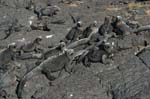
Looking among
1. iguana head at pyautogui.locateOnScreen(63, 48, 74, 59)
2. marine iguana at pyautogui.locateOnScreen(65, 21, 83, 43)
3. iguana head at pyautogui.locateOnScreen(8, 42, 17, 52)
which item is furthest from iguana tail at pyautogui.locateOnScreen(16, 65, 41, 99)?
marine iguana at pyautogui.locateOnScreen(65, 21, 83, 43)

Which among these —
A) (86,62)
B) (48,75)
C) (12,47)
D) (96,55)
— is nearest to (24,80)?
(48,75)

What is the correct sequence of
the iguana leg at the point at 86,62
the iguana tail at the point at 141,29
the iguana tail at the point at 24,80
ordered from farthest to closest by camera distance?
the iguana tail at the point at 141,29
the iguana leg at the point at 86,62
the iguana tail at the point at 24,80

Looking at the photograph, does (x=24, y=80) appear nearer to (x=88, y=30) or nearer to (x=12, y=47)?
(x=12, y=47)

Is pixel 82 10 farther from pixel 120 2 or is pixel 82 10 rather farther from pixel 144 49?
pixel 144 49

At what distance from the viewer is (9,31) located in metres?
19.1

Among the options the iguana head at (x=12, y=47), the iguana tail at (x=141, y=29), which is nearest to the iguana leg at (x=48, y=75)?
the iguana head at (x=12, y=47)

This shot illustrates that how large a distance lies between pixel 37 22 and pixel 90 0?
151 inches

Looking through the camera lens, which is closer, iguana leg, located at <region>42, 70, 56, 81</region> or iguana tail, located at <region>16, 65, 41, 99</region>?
iguana tail, located at <region>16, 65, 41, 99</region>

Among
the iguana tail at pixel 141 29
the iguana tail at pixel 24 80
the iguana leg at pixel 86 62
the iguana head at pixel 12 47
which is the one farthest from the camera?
the iguana tail at pixel 141 29

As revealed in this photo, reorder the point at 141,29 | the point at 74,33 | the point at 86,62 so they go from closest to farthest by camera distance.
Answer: the point at 86,62 < the point at 141,29 < the point at 74,33

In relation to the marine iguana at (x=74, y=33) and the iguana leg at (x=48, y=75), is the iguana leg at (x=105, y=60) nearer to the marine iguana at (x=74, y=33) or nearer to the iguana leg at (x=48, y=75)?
the iguana leg at (x=48, y=75)

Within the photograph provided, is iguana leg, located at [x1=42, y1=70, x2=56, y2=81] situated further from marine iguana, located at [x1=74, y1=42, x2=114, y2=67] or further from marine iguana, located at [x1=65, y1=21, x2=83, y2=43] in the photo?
marine iguana, located at [x1=65, y1=21, x2=83, y2=43]

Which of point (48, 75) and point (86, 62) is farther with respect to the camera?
point (86, 62)

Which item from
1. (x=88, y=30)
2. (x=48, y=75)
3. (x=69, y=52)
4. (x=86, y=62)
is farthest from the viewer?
(x=88, y=30)
